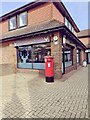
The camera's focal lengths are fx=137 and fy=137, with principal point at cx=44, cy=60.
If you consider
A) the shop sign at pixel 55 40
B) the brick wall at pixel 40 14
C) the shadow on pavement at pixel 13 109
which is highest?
the brick wall at pixel 40 14

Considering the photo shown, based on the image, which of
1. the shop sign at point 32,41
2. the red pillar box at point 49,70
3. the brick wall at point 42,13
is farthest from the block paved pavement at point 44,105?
the brick wall at point 42,13

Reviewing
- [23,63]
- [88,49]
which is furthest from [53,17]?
[88,49]

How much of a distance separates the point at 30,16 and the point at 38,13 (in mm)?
1046

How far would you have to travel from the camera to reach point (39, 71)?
34.9ft

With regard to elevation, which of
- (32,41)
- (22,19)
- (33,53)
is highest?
(22,19)

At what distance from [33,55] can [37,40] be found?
4.94 ft

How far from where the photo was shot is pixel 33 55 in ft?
37.5

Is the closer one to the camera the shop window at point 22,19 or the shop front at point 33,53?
the shop front at point 33,53

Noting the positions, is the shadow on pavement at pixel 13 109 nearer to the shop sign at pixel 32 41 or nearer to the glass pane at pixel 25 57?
the shop sign at pixel 32 41

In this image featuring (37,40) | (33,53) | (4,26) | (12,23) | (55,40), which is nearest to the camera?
(55,40)

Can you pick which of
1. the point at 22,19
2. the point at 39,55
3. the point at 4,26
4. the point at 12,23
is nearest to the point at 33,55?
the point at 39,55

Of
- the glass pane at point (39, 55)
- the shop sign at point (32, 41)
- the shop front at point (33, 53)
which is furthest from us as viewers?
the glass pane at point (39, 55)

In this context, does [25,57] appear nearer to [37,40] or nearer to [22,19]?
[37,40]

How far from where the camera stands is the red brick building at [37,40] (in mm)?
9328
